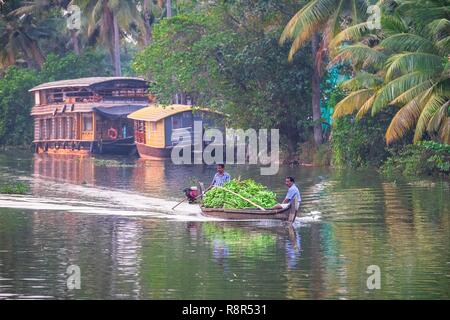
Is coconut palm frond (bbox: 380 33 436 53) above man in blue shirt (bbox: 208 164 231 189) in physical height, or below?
above

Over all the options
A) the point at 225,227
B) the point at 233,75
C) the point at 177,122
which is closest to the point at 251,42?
the point at 233,75

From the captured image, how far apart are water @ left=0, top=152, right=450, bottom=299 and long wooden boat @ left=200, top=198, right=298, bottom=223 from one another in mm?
216

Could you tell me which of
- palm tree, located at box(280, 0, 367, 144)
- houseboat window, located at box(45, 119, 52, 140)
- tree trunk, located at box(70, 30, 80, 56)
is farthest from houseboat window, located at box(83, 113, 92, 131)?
palm tree, located at box(280, 0, 367, 144)

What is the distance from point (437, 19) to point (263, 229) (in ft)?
31.0

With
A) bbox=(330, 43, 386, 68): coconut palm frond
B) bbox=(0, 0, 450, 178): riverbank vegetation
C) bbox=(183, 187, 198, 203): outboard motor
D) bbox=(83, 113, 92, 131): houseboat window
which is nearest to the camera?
bbox=(183, 187, 198, 203): outboard motor

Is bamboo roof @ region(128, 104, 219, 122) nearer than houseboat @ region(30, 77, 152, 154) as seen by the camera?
Yes

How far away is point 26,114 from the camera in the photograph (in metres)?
71.6

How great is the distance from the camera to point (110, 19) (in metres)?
68.6

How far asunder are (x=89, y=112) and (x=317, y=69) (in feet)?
68.7

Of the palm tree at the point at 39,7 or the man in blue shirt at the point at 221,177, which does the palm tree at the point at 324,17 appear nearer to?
the man in blue shirt at the point at 221,177

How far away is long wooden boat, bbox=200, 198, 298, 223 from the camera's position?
2491cm

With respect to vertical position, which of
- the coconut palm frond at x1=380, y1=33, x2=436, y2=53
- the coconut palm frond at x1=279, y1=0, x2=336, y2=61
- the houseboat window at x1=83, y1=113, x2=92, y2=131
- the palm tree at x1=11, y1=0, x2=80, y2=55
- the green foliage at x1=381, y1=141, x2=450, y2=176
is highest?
the palm tree at x1=11, y1=0, x2=80, y2=55

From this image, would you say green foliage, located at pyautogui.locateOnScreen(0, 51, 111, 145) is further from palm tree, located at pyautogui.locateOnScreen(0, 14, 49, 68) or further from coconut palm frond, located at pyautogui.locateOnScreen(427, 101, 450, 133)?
coconut palm frond, located at pyautogui.locateOnScreen(427, 101, 450, 133)

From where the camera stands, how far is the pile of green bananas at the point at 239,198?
1032 inches
